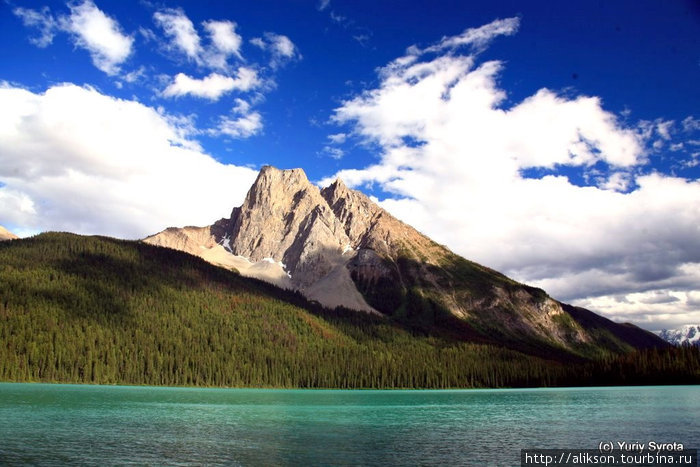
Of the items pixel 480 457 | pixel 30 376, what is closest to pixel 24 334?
pixel 30 376

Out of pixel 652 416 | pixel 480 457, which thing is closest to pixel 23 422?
pixel 480 457

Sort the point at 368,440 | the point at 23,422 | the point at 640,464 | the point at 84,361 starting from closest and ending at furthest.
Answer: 1. the point at 640,464
2. the point at 368,440
3. the point at 23,422
4. the point at 84,361

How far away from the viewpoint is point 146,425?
71.9m

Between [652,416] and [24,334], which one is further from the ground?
[24,334]

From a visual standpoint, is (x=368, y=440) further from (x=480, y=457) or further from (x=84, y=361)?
(x=84, y=361)

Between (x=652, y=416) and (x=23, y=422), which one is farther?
(x=652, y=416)

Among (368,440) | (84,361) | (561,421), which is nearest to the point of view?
(368,440)

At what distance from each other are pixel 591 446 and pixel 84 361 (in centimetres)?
18771

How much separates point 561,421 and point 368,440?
3617cm

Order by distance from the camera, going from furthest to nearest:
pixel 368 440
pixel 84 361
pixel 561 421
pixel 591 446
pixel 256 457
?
pixel 84 361
pixel 561 421
pixel 368 440
pixel 591 446
pixel 256 457

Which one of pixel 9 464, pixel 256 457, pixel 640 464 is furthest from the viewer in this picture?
pixel 256 457

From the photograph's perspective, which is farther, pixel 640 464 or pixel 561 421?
pixel 561 421

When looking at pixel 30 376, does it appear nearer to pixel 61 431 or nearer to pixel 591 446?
pixel 61 431

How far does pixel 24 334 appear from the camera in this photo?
198 m
